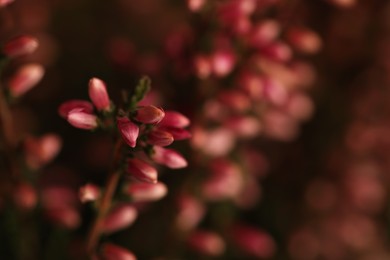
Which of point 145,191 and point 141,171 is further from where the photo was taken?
point 145,191

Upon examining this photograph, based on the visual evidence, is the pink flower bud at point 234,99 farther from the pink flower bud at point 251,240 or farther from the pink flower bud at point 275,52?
the pink flower bud at point 251,240

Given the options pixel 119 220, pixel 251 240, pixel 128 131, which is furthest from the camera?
pixel 251 240

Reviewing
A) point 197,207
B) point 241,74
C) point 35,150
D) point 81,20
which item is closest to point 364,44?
point 241,74

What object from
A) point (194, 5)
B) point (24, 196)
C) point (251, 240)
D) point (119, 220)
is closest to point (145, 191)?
point (119, 220)

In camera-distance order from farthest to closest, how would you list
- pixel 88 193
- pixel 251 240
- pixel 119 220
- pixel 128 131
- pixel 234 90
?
pixel 251 240 → pixel 234 90 → pixel 119 220 → pixel 88 193 → pixel 128 131

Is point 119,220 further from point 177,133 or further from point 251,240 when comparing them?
point 251,240

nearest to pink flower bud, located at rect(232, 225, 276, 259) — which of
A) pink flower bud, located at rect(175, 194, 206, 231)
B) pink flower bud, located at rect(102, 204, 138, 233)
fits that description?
pink flower bud, located at rect(175, 194, 206, 231)

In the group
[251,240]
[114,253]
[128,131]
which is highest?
[128,131]
